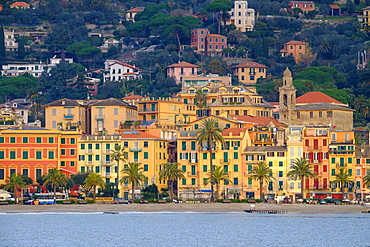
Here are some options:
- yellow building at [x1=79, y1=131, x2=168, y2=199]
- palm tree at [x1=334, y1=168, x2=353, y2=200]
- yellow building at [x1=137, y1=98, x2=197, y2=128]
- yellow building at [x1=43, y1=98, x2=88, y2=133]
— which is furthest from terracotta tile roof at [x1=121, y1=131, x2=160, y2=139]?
palm tree at [x1=334, y1=168, x2=353, y2=200]

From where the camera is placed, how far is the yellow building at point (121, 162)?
150750mm

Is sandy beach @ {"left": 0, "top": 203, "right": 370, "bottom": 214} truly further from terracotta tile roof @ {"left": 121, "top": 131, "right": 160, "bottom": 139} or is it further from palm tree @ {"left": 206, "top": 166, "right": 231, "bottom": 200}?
terracotta tile roof @ {"left": 121, "top": 131, "right": 160, "bottom": 139}

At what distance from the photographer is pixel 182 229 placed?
123438 mm

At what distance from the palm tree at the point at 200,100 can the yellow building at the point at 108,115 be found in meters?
13.4

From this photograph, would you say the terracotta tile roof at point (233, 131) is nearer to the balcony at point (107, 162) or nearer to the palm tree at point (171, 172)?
the palm tree at point (171, 172)

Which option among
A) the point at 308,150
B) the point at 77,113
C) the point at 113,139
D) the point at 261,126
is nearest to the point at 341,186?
the point at 308,150

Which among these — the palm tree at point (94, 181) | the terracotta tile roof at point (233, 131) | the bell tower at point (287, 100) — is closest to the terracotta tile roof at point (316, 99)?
the bell tower at point (287, 100)

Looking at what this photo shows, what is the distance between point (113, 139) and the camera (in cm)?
15200

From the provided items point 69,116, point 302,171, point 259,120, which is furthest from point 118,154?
point 259,120

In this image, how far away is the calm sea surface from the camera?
112188mm

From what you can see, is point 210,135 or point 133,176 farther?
point 210,135

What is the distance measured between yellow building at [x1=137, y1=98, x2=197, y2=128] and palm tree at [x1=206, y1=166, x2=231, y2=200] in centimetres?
2051

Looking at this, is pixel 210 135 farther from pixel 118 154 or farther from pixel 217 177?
pixel 118 154

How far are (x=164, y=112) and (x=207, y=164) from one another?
22121 mm
